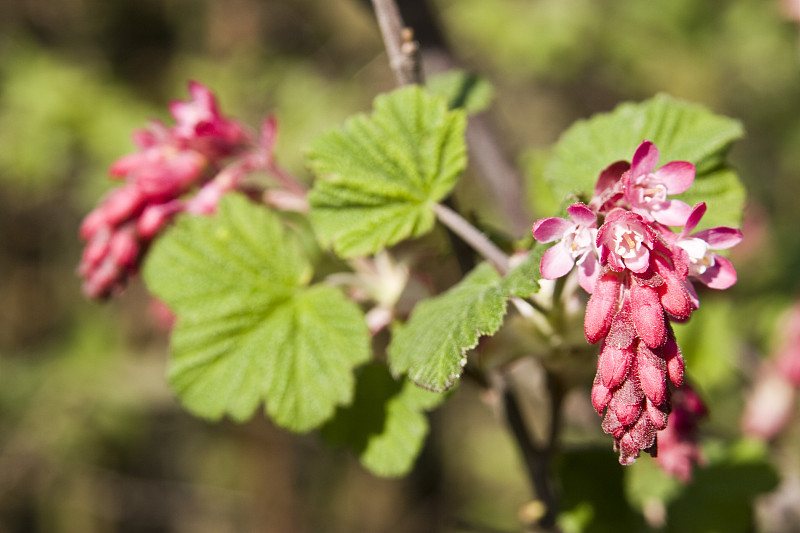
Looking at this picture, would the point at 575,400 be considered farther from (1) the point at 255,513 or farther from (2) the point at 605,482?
(1) the point at 255,513

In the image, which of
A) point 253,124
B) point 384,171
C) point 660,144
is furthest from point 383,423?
point 253,124

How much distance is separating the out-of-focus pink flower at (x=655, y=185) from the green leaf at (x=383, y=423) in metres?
0.40

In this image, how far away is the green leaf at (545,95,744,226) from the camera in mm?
1027

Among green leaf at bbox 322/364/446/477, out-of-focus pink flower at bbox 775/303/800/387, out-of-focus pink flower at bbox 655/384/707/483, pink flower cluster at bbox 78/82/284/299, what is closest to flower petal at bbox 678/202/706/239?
out-of-focus pink flower at bbox 655/384/707/483

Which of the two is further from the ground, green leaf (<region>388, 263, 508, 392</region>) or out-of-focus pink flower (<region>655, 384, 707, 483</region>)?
green leaf (<region>388, 263, 508, 392</region>)

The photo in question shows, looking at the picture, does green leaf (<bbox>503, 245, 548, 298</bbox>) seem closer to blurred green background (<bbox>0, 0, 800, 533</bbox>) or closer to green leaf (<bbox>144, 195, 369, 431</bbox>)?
green leaf (<bbox>144, 195, 369, 431</bbox>)

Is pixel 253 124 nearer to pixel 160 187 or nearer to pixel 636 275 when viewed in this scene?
pixel 160 187

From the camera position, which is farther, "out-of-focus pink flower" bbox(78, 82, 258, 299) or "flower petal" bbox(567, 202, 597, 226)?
"out-of-focus pink flower" bbox(78, 82, 258, 299)

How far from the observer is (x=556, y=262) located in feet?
2.56

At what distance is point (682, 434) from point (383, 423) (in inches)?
17.5

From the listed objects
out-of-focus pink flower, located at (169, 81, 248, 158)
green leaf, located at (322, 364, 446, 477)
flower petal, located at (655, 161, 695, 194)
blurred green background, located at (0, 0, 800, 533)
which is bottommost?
blurred green background, located at (0, 0, 800, 533)

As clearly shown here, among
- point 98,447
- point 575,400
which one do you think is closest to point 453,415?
point 98,447

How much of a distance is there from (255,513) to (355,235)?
11.3 feet

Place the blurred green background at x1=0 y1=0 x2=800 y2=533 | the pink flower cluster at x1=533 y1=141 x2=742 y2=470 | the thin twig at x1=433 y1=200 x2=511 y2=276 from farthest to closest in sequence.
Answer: the blurred green background at x1=0 y1=0 x2=800 y2=533
the thin twig at x1=433 y1=200 x2=511 y2=276
the pink flower cluster at x1=533 y1=141 x2=742 y2=470
